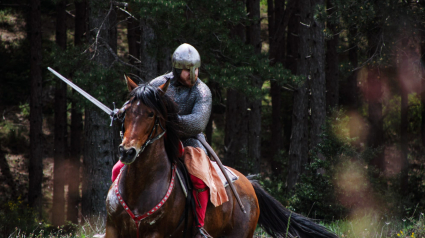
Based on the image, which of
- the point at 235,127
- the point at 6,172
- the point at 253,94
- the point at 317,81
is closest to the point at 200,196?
the point at 253,94

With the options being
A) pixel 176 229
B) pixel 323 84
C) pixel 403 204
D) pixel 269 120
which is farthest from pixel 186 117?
pixel 269 120

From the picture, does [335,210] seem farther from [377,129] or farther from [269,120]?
[269,120]

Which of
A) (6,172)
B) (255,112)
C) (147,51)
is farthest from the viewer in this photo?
(6,172)

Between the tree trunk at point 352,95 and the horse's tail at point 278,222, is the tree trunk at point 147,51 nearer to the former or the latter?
the horse's tail at point 278,222

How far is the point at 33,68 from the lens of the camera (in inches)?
650

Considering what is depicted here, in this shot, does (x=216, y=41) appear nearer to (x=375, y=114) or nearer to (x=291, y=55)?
(x=375, y=114)

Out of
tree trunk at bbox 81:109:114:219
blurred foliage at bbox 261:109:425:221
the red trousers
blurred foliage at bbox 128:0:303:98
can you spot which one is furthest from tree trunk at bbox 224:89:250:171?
the red trousers

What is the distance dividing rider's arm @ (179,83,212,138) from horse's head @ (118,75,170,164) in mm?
327

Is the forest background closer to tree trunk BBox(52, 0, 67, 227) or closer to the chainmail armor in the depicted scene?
tree trunk BBox(52, 0, 67, 227)

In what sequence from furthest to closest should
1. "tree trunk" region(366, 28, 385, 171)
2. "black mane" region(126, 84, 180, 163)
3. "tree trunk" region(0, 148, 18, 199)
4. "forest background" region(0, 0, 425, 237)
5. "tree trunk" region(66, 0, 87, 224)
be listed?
"tree trunk" region(366, 28, 385, 171) < "tree trunk" region(66, 0, 87, 224) < "tree trunk" region(0, 148, 18, 199) < "forest background" region(0, 0, 425, 237) < "black mane" region(126, 84, 180, 163)

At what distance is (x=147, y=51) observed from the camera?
11.5 meters

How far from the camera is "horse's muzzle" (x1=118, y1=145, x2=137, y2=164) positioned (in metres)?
3.63

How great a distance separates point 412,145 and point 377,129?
2.99 meters

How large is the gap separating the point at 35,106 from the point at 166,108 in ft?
45.9
